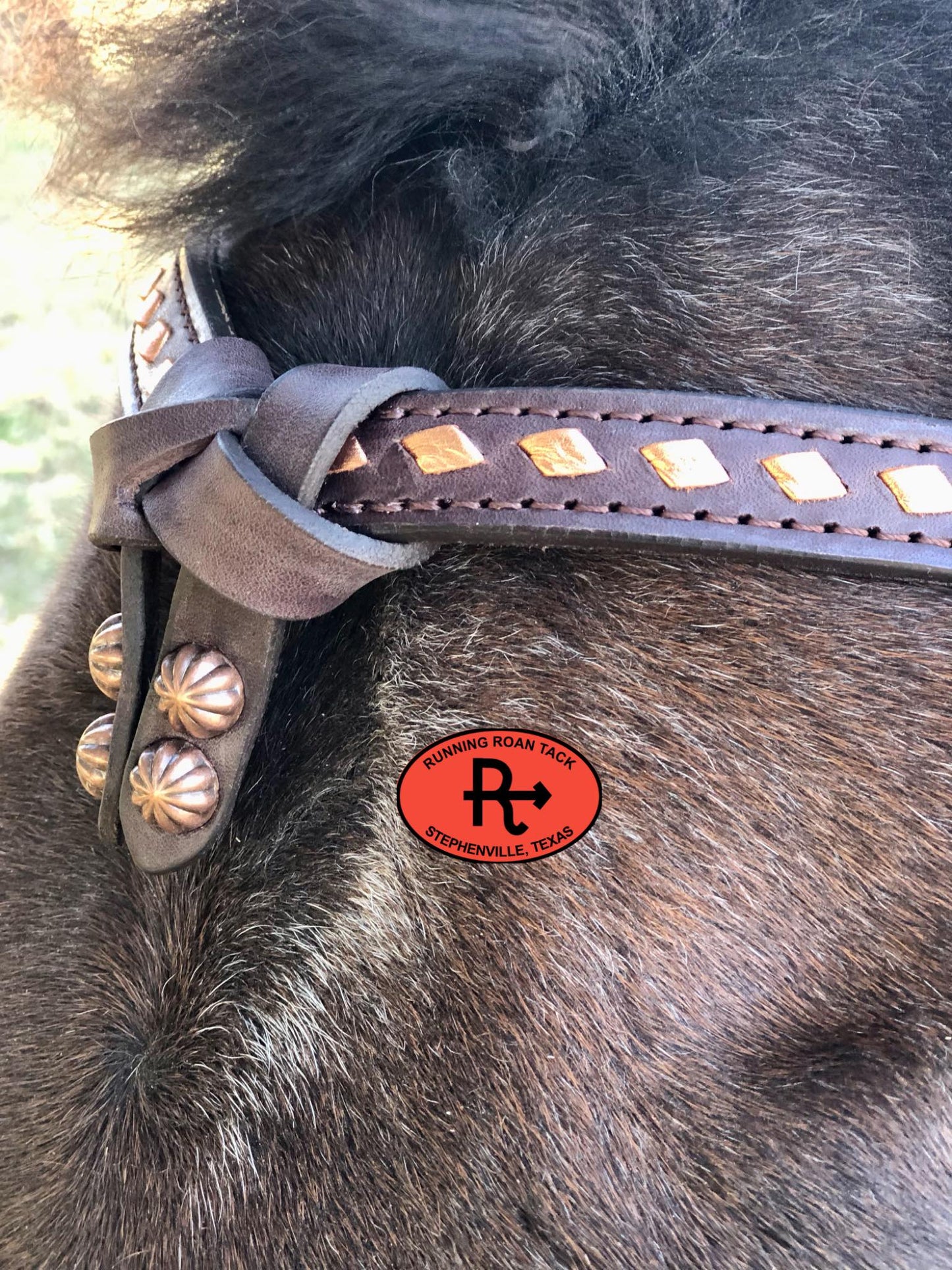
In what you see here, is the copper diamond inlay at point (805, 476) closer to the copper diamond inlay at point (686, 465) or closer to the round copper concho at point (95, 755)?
the copper diamond inlay at point (686, 465)

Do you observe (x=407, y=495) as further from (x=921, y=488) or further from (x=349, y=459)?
(x=921, y=488)

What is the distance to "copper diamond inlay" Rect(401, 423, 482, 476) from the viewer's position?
2.43 ft

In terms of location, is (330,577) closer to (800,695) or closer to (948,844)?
(800,695)

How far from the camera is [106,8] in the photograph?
0.92 meters

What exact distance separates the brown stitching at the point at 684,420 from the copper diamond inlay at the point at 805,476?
2cm

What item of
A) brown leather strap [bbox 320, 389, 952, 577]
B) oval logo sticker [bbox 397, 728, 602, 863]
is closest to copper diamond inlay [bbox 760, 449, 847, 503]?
brown leather strap [bbox 320, 389, 952, 577]

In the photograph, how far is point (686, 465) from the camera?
0.73 metres

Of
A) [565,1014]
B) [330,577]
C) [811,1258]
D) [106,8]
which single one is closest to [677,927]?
[565,1014]

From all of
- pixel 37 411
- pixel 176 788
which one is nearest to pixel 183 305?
pixel 176 788

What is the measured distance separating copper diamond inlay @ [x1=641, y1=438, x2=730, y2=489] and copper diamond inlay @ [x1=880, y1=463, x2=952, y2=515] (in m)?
0.11

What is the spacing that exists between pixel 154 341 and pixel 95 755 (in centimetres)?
34

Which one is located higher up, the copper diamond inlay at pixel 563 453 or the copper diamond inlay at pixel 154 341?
the copper diamond inlay at pixel 154 341

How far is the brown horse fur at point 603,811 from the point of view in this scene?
0.74 meters

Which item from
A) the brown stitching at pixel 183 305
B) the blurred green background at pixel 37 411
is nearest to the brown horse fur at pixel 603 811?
the brown stitching at pixel 183 305
